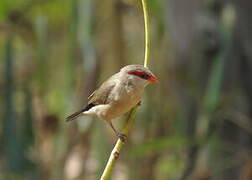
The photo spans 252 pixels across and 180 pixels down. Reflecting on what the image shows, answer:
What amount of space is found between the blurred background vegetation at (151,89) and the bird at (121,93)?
1.33 meters

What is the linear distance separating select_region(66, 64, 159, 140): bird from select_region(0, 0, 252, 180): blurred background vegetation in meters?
1.33

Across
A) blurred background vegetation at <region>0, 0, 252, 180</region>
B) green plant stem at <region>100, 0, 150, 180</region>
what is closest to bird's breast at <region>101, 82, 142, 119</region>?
green plant stem at <region>100, 0, 150, 180</region>

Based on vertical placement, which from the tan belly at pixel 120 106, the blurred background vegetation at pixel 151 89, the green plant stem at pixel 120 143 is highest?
the green plant stem at pixel 120 143

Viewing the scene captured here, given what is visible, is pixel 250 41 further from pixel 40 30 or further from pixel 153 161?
pixel 40 30

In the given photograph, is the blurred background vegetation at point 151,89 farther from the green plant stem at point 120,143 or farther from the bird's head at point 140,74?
the green plant stem at point 120,143

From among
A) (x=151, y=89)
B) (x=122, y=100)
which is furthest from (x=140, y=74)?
(x=151, y=89)

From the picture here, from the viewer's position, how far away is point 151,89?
14.8ft

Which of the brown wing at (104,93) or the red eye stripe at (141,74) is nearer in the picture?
the red eye stripe at (141,74)

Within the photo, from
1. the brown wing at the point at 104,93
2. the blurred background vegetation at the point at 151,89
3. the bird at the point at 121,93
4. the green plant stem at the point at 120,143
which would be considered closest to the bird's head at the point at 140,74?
the bird at the point at 121,93

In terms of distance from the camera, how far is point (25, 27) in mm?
4484

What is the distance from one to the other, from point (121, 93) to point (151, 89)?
8.61ft

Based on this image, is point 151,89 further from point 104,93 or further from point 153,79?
point 153,79

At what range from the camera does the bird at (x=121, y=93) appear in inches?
68.2

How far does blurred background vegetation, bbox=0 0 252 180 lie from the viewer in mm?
3594
